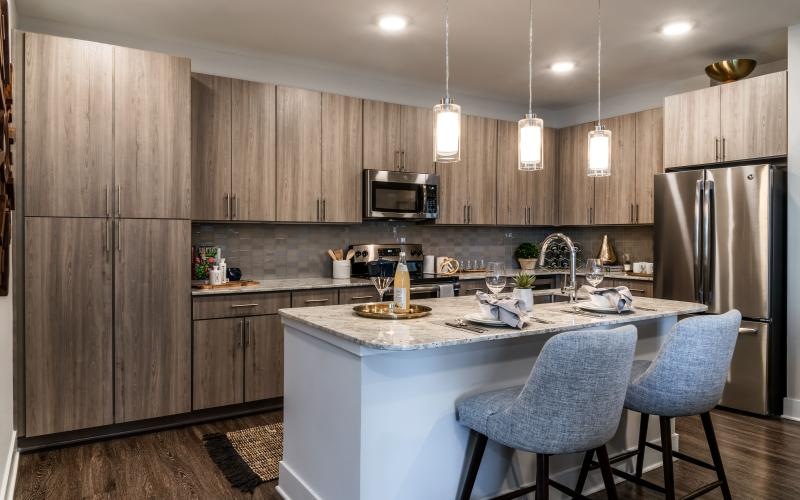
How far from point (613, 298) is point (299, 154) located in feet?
8.49

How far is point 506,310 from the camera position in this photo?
2107 millimetres

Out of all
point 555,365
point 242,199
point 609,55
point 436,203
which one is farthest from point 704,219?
point 242,199

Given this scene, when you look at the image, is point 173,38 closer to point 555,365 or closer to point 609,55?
point 609,55

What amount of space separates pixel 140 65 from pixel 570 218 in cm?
410

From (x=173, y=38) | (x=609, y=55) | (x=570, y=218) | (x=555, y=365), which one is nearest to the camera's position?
(x=555, y=365)

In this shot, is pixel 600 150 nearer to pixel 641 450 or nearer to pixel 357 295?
pixel 641 450

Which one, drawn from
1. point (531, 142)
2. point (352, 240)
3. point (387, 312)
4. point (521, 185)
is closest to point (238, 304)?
point (352, 240)

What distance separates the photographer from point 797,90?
3.64 metres

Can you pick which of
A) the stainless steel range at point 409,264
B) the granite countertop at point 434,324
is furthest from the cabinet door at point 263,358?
the granite countertop at point 434,324

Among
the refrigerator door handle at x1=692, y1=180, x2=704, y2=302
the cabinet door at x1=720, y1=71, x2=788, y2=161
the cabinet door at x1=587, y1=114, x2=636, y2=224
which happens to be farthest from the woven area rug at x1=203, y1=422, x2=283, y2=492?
the cabinet door at x1=720, y1=71, x2=788, y2=161

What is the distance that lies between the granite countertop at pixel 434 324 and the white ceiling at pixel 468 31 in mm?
1847

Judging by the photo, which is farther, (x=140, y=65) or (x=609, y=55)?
(x=609, y=55)

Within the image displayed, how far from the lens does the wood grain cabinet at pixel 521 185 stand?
17.5 ft

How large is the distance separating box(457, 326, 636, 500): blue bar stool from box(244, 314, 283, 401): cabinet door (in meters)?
2.23
